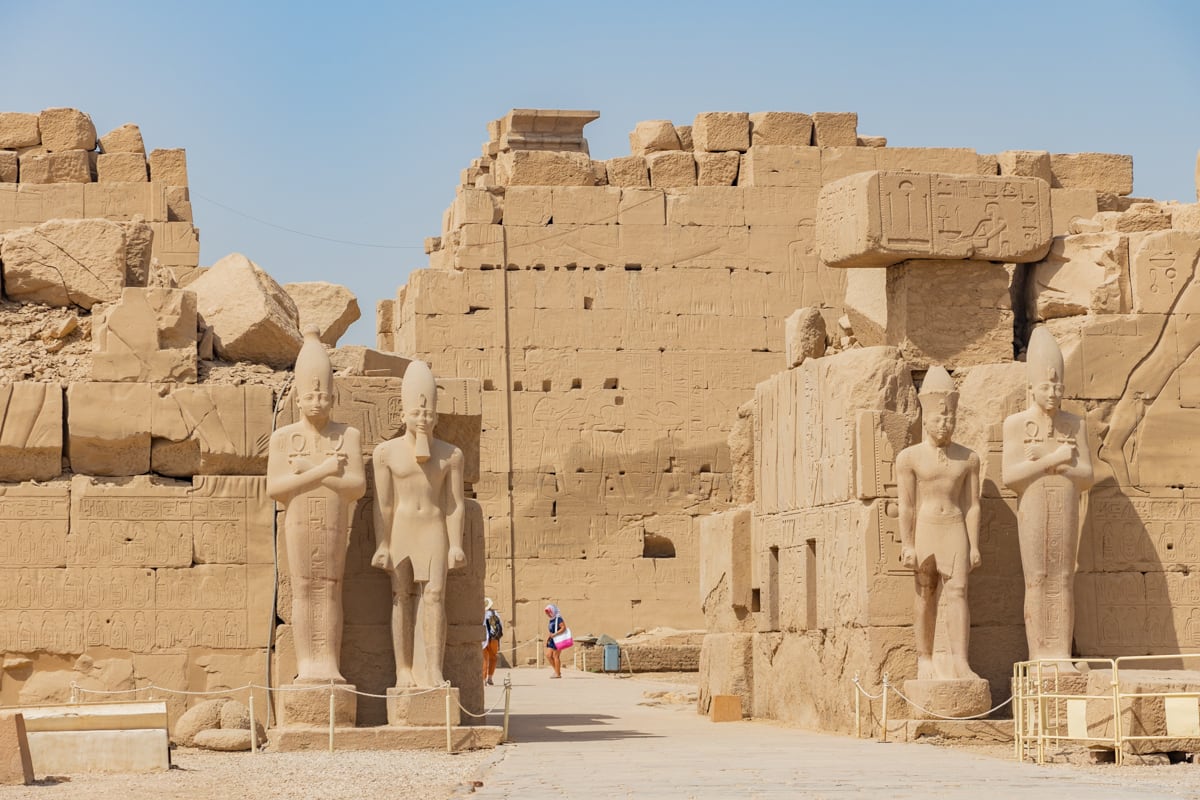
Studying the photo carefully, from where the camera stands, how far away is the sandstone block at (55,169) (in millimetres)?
24391

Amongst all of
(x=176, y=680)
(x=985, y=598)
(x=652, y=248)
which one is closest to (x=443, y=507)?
(x=176, y=680)

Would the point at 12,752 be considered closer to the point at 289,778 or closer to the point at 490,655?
the point at 289,778

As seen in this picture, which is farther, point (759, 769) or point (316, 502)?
point (316, 502)

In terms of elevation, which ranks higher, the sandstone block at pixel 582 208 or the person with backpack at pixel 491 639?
the sandstone block at pixel 582 208

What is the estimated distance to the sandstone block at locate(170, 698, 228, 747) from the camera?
12109 mm

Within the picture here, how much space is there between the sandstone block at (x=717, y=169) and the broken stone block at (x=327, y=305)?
6.48m

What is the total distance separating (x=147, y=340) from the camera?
1314 centimetres

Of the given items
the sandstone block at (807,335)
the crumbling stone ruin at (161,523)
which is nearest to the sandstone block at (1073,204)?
the sandstone block at (807,335)

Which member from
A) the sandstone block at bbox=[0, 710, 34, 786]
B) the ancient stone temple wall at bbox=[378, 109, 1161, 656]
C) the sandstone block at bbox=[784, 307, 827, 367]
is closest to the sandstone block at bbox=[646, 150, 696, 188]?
the ancient stone temple wall at bbox=[378, 109, 1161, 656]

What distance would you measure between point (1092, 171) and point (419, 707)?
623 inches

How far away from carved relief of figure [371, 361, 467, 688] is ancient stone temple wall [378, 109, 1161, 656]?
35.2ft

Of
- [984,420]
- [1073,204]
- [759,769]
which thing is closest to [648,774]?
[759,769]

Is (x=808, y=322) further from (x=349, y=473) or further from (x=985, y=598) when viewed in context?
(x=349, y=473)

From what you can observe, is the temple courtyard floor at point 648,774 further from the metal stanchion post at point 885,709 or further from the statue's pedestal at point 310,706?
the statue's pedestal at point 310,706
